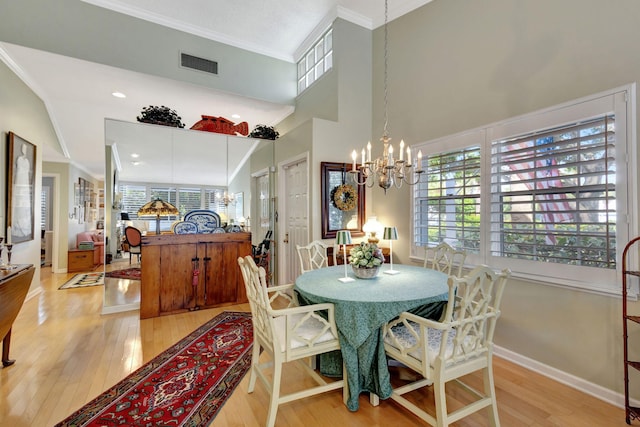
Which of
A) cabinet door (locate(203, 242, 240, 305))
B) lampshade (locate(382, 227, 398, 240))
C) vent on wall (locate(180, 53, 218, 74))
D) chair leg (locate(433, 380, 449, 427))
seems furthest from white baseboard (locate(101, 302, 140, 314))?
chair leg (locate(433, 380, 449, 427))

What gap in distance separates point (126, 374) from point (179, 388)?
1.85ft

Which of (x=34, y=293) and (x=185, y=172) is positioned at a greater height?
(x=185, y=172)

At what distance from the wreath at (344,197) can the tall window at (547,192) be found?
1199 millimetres

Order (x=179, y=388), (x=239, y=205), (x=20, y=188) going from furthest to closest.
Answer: (x=239, y=205) → (x=20, y=188) → (x=179, y=388)

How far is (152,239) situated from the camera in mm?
3719

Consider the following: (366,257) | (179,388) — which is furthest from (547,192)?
(179,388)

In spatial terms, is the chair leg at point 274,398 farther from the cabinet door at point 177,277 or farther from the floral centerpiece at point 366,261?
the cabinet door at point 177,277

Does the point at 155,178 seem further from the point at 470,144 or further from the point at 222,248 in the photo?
the point at 470,144

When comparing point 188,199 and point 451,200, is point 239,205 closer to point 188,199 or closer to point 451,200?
point 188,199

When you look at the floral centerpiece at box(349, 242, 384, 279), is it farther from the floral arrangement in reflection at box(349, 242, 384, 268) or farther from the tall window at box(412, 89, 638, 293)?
the tall window at box(412, 89, 638, 293)

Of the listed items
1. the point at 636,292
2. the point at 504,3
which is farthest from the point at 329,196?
the point at 636,292

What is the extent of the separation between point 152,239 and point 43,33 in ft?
A: 8.80

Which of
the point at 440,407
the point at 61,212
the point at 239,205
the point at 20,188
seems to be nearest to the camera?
the point at 440,407

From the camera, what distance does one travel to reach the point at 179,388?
7.21ft
